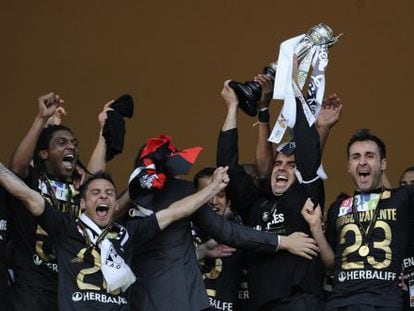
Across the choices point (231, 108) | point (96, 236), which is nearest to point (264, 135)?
point (231, 108)

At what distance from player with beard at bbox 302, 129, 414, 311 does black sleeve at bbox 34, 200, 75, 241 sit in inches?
41.7

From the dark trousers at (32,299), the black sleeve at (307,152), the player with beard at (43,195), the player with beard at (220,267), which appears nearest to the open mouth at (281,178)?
the black sleeve at (307,152)

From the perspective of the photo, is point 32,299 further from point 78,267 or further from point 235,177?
point 235,177

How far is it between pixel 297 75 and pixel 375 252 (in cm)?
89

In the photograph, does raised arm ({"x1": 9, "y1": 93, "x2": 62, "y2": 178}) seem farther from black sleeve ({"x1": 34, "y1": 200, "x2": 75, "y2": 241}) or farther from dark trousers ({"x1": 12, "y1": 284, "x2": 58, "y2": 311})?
dark trousers ({"x1": 12, "y1": 284, "x2": 58, "y2": 311})

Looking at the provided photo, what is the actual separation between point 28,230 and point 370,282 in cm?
151

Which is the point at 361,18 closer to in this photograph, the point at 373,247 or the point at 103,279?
the point at 373,247

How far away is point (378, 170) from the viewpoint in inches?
247

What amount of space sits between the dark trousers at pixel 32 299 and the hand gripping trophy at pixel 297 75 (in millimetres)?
1234

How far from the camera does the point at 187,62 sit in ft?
27.7

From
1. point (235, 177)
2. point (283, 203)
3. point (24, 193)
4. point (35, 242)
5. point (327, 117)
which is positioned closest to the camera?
point (24, 193)

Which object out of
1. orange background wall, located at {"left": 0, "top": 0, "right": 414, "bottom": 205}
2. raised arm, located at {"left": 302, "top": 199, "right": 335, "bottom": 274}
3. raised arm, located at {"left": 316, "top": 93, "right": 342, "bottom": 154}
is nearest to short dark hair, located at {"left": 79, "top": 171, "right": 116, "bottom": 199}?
raised arm, located at {"left": 302, "top": 199, "right": 335, "bottom": 274}

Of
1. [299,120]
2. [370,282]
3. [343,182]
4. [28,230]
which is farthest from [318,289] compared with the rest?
[343,182]

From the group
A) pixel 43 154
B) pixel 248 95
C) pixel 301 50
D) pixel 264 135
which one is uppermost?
pixel 301 50
